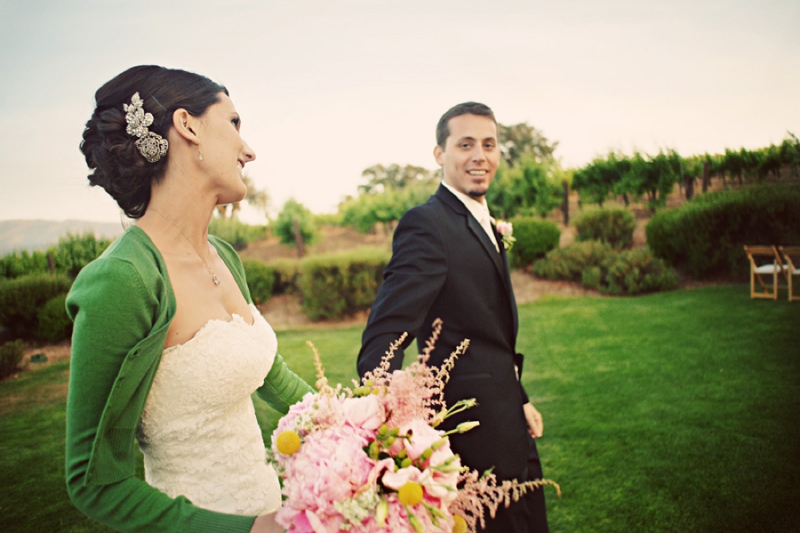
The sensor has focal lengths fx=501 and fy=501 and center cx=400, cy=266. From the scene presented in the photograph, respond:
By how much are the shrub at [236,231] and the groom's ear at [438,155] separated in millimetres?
22001

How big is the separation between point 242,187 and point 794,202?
15984 millimetres

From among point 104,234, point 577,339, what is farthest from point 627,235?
point 104,234

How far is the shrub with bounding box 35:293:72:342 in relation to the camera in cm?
1084

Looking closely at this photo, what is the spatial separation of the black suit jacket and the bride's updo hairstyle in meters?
1.04

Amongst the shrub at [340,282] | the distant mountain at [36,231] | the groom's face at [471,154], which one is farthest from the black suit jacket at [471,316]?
the shrub at [340,282]

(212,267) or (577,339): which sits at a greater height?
(212,267)

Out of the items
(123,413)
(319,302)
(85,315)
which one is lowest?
(319,302)

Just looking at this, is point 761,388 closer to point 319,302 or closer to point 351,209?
point 319,302

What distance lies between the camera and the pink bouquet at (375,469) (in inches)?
44.1

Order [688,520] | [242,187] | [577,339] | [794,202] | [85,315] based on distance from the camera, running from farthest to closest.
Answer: [794,202] < [577,339] < [688,520] < [242,187] < [85,315]

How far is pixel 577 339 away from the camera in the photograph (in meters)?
10.1

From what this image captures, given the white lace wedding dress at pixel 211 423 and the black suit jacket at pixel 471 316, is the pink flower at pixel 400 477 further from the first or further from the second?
the black suit jacket at pixel 471 316

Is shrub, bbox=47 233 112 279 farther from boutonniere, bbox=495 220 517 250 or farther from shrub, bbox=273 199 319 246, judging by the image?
boutonniere, bbox=495 220 517 250

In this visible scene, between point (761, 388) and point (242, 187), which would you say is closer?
point (242, 187)
